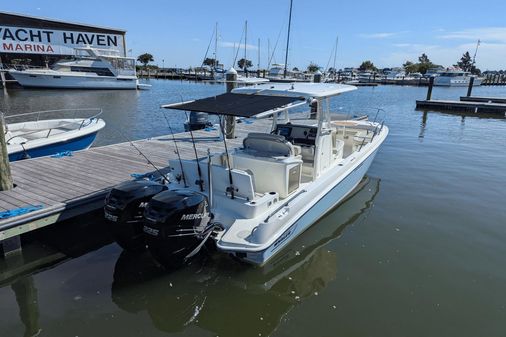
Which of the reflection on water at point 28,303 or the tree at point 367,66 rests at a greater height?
the tree at point 367,66

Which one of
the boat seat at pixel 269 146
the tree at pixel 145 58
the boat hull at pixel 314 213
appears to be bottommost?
the boat hull at pixel 314 213

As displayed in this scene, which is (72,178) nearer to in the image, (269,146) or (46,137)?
(46,137)

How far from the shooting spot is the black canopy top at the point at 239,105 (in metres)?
4.59

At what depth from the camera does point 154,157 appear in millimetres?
8242

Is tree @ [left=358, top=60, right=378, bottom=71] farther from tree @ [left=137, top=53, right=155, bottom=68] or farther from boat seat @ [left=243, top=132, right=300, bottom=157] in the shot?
boat seat @ [left=243, top=132, right=300, bottom=157]

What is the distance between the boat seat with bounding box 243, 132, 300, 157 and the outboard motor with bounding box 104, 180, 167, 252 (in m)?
1.87

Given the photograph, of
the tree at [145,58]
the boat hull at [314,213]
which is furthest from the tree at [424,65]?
the boat hull at [314,213]

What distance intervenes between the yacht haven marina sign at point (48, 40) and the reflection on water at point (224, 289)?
143 feet

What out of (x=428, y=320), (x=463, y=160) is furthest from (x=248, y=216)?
(x=463, y=160)

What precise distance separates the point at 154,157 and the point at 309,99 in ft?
14.4

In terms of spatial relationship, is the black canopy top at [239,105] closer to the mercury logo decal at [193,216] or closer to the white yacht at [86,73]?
the mercury logo decal at [193,216]

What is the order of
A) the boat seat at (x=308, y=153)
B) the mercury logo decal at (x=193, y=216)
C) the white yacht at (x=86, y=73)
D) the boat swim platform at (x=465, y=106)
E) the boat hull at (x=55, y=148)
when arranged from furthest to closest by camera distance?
the white yacht at (x=86, y=73), the boat swim platform at (x=465, y=106), the boat hull at (x=55, y=148), the boat seat at (x=308, y=153), the mercury logo decal at (x=193, y=216)

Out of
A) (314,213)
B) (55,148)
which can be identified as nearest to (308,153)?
(314,213)

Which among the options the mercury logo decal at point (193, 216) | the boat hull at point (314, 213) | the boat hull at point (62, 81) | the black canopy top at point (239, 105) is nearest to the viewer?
the mercury logo decal at point (193, 216)
